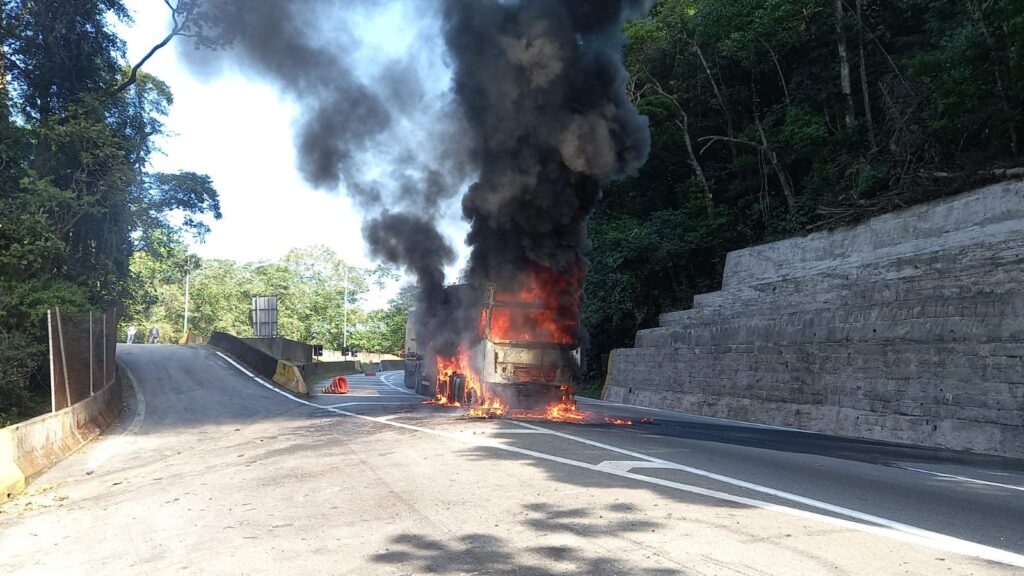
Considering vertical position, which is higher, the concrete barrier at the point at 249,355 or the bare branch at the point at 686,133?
the bare branch at the point at 686,133

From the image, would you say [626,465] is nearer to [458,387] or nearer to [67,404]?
[458,387]

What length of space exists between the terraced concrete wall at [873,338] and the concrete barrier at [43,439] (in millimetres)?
13625

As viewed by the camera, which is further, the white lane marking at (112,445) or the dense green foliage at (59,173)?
the dense green foliage at (59,173)

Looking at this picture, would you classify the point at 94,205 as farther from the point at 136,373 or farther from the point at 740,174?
the point at 740,174

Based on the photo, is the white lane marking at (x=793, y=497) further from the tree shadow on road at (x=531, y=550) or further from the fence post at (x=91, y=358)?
the fence post at (x=91, y=358)

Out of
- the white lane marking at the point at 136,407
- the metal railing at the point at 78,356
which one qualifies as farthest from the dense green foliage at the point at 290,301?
the metal railing at the point at 78,356

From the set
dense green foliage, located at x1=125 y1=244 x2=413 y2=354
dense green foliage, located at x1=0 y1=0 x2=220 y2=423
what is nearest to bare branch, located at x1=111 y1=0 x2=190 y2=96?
dense green foliage, located at x1=0 y1=0 x2=220 y2=423

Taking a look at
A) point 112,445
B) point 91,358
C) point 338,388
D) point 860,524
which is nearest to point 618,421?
point 860,524

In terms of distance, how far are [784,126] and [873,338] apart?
15.0 metres

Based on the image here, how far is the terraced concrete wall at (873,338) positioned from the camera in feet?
38.3

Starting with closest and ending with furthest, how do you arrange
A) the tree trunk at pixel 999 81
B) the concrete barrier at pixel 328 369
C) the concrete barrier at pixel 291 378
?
the tree trunk at pixel 999 81 → the concrete barrier at pixel 291 378 → the concrete barrier at pixel 328 369

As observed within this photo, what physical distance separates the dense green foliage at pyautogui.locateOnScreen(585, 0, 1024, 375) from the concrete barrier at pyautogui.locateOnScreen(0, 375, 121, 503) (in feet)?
64.0

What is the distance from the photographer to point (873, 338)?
1445 centimetres

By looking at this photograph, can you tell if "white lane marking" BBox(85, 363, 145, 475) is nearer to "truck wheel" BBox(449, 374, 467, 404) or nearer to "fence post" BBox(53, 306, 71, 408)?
"fence post" BBox(53, 306, 71, 408)
